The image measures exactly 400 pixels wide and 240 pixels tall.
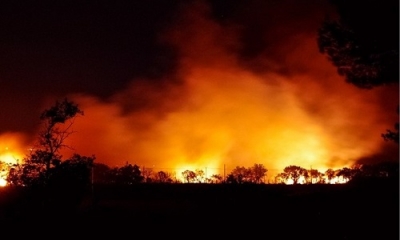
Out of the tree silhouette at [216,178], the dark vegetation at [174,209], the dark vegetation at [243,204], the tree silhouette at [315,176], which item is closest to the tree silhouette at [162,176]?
the tree silhouette at [216,178]

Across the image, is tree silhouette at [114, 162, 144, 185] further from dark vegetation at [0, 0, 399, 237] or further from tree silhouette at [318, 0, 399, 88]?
tree silhouette at [318, 0, 399, 88]

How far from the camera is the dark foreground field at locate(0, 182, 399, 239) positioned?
13.6 metres

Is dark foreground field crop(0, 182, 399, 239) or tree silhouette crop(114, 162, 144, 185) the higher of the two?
tree silhouette crop(114, 162, 144, 185)

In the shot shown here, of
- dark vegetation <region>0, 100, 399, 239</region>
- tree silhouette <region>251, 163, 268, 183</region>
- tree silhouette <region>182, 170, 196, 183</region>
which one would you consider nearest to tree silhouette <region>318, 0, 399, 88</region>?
dark vegetation <region>0, 100, 399, 239</region>

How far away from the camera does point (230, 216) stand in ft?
50.9

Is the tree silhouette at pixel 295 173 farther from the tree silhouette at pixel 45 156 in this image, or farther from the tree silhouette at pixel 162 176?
the tree silhouette at pixel 45 156

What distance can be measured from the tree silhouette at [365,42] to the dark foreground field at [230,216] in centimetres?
294

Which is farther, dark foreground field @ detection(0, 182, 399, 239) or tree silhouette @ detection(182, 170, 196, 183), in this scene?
tree silhouette @ detection(182, 170, 196, 183)

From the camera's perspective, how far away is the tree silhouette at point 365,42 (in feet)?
45.3

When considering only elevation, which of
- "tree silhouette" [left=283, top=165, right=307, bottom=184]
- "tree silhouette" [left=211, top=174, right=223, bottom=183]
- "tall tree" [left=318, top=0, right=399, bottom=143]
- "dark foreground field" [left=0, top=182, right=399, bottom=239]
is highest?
"tall tree" [left=318, top=0, right=399, bottom=143]

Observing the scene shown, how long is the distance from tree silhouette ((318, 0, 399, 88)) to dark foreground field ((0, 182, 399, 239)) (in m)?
2.94

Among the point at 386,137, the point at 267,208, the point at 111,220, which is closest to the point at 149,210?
the point at 111,220

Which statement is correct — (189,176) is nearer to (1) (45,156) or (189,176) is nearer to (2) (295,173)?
(2) (295,173)

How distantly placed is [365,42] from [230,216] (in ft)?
18.6
